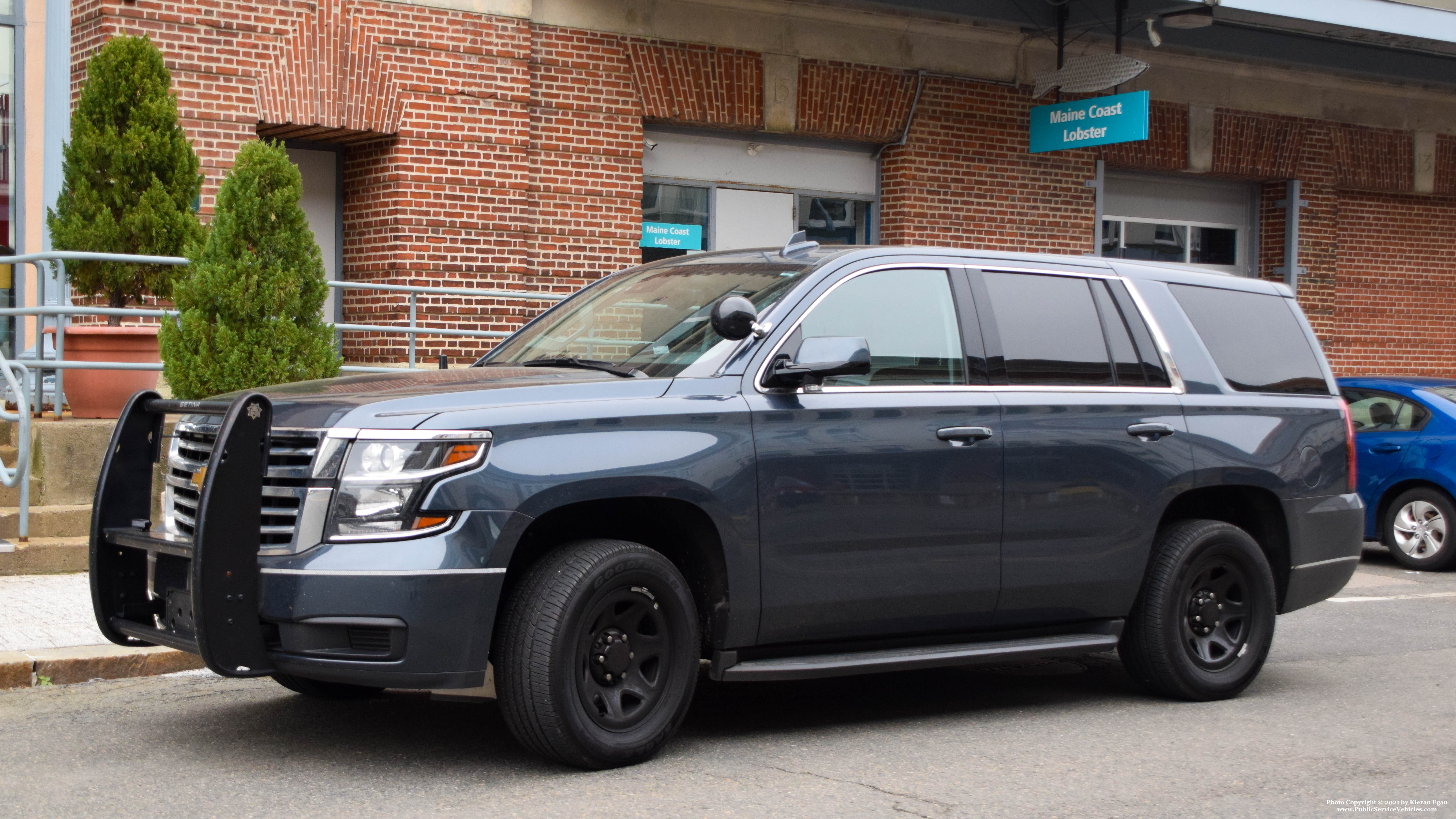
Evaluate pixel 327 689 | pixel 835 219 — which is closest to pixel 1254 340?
pixel 327 689

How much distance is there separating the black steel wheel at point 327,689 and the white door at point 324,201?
845 centimetres

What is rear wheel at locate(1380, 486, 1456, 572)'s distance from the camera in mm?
12148

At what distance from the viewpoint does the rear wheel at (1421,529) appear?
12.1 metres

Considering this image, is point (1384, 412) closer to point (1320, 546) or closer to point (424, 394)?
point (1320, 546)

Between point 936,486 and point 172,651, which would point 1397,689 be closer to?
point 936,486

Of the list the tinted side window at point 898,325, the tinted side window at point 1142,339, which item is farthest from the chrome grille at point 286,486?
the tinted side window at point 1142,339

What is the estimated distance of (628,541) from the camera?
567cm

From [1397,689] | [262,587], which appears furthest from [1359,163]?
[262,587]

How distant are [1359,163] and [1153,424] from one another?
15.9 m

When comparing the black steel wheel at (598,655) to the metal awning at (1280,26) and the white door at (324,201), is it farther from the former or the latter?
the metal awning at (1280,26)

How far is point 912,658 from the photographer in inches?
240

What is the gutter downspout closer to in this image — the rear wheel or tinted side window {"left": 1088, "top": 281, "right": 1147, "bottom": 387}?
the rear wheel

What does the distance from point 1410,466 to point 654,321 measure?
8210mm

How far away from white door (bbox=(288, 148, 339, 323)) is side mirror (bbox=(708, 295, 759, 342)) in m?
9.59
